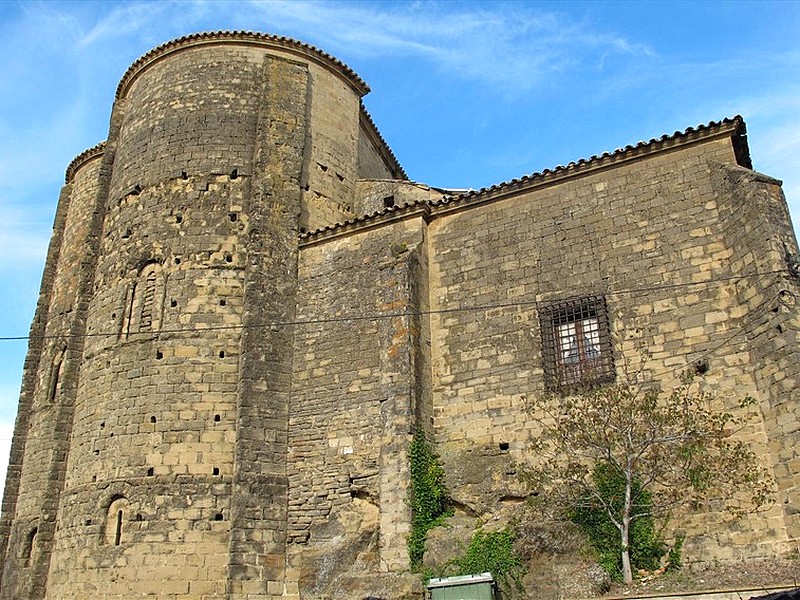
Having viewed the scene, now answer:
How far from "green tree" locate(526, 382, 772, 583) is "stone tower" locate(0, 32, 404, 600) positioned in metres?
5.19

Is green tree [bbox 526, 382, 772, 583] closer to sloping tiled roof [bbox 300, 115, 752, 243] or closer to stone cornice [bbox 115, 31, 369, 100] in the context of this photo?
sloping tiled roof [bbox 300, 115, 752, 243]

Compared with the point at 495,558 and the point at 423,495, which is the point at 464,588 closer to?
the point at 495,558

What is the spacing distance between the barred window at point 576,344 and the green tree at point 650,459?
0.62m

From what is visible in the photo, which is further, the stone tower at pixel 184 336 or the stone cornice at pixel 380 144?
the stone cornice at pixel 380 144

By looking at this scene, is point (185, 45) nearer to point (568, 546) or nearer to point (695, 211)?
point (695, 211)

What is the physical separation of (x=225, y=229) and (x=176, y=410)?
3.80 m

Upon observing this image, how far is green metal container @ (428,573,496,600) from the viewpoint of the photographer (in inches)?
382

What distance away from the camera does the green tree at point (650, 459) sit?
10.0m

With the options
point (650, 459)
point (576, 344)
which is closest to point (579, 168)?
point (576, 344)

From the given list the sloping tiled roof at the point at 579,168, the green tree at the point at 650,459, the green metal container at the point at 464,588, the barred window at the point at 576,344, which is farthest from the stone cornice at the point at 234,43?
the green metal container at the point at 464,588

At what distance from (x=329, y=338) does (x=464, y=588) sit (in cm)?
576

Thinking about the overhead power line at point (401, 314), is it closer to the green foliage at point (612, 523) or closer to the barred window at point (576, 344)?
the barred window at point (576, 344)

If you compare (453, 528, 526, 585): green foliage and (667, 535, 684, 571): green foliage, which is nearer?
(667, 535, 684, 571): green foliage

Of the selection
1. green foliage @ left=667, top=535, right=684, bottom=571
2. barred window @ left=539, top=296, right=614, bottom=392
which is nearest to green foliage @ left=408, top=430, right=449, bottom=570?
barred window @ left=539, top=296, right=614, bottom=392
